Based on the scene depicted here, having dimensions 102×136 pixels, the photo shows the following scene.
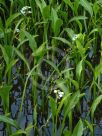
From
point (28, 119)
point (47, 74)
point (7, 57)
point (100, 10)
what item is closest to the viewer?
point (7, 57)

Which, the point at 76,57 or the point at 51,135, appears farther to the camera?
the point at 76,57

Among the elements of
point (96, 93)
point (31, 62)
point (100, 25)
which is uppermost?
point (100, 25)

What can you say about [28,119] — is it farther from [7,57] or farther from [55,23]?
[55,23]

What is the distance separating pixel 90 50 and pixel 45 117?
68cm

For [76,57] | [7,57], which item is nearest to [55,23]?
[76,57]

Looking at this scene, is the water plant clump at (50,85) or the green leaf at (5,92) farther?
the water plant clump at (50,85)

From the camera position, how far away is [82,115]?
1.94 metres

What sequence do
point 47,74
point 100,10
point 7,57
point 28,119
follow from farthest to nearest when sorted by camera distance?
1. point 100,10
2. point 47,74
3. point 28,119
4. point 7,57

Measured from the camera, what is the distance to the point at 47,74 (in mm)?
2217

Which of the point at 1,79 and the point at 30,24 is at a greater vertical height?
the point at 30,24

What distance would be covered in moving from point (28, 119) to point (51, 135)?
165 mm

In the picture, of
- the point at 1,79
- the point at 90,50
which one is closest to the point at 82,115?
the point at 1,79

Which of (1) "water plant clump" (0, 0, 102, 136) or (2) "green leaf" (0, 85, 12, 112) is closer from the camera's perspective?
(2) "green leaf" (0, 85, 12, 112)

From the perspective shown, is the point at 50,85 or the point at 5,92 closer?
the point at 5,92
